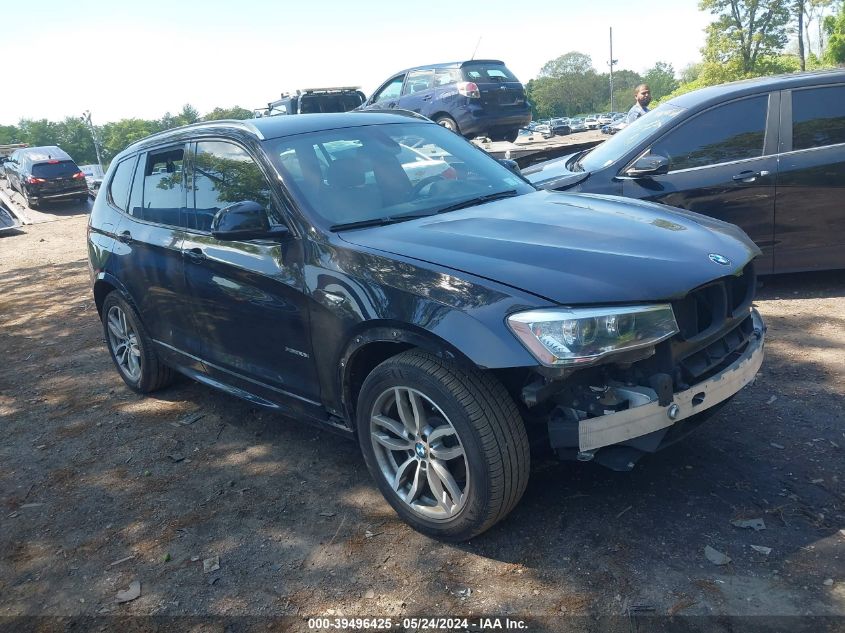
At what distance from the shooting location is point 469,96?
1453cm

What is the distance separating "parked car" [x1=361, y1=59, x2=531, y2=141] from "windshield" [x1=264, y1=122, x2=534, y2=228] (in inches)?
409

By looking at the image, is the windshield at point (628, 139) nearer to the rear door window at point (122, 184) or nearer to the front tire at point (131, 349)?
the rear door window at point (122, 184)

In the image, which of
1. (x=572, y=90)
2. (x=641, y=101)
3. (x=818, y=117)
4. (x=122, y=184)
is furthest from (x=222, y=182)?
(x=572, y=90)

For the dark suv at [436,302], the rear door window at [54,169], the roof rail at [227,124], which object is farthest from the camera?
the rear door window at [54,169]

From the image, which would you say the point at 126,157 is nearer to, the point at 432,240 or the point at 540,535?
the point at 432,240

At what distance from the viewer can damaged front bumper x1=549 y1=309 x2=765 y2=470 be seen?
9.29 ft

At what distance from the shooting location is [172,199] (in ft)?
15.3

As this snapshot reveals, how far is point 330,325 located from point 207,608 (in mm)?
1286

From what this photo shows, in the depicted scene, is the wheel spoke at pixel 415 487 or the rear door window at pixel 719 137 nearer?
the wheel spoke at pixel 415 487

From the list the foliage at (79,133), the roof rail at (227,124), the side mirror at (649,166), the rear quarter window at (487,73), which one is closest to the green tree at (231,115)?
the roof rail at (227,124)

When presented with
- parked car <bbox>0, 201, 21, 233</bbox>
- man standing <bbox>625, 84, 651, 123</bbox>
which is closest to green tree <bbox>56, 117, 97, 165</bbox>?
parked car <bbox>0, 201, 21, 233</bbox>

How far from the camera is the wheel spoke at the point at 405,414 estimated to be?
3.22 m

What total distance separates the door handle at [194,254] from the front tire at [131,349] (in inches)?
40.7

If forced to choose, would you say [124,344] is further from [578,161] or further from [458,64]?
[458,64]
